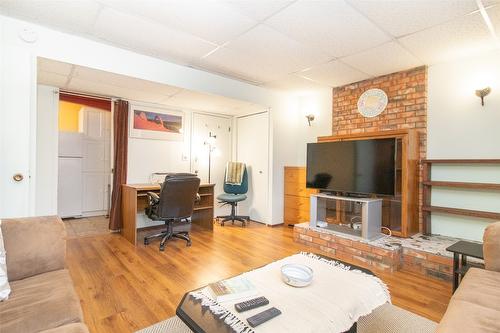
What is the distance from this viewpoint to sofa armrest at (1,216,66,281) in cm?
154

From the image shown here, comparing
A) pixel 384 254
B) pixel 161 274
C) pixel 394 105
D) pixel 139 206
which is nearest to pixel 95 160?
pixel 139 206

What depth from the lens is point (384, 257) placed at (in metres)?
2.76

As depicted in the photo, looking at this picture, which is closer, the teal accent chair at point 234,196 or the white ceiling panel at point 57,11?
the white ceiling panel at point 57,11

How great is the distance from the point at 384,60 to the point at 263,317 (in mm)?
3238

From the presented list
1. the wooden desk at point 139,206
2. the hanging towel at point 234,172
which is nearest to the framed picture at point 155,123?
the wooden desk at point 139,206

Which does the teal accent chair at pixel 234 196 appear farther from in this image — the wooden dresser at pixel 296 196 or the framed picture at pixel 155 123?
the framed picture at pixel 155 123

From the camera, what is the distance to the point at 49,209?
11.6ft

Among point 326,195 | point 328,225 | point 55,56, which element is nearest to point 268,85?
point 326,195

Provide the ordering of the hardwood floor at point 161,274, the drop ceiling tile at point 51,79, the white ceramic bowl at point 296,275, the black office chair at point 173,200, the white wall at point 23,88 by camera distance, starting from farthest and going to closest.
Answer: the black office chair at point 173,200, the drop ceiling tile at point 51,79, the white wall at point 23,88, the hardwood floor at point 161,274, the white ceramic bowl at point 296,275

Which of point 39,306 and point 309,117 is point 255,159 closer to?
point 309,117

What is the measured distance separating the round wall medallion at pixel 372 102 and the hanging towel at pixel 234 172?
7.43 feet

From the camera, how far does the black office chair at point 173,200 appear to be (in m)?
Answer: 3.23

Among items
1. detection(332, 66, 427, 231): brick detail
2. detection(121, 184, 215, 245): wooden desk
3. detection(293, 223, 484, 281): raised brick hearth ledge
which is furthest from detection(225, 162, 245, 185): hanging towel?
detection(293, 223, 484, 281): raised brick hearth ledge

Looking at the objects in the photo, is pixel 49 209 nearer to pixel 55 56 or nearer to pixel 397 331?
pixel 55 56
